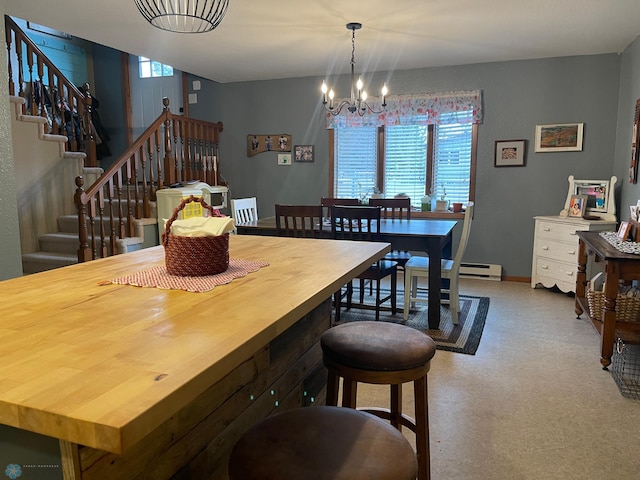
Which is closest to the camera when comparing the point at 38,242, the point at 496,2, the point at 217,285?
the point at 217,285

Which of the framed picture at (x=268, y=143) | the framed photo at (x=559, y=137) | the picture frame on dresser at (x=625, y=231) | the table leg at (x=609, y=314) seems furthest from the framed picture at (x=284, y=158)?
the table leg at (x=609, y=314)

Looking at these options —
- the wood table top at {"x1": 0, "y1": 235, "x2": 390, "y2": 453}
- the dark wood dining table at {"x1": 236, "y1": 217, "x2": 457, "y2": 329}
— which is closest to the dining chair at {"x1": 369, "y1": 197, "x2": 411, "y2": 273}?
the dark wood dining table at {"x1": 236, "y1": 217, "x2": 457, "y2": 329}

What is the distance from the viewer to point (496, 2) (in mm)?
3312

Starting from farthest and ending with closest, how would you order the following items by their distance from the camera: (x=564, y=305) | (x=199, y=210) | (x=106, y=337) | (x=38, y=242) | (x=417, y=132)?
(x=417, y=132) < (x=38, y=242) < (x=564, y=305) < (x=199, y=210) < (x=106, y=337)

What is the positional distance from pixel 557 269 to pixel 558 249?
200 mm

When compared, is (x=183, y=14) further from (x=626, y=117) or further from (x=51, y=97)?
(x=626, y=117)

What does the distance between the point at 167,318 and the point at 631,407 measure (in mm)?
2516

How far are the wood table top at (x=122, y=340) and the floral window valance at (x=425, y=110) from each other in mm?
4205

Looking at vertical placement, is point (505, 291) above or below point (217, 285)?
below

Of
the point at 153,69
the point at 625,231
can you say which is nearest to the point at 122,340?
the point at 625,231

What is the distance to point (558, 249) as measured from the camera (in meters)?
4.52

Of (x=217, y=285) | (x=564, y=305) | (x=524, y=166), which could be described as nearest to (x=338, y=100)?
(x=524, y=166)

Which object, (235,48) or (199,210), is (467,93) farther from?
(199,210)

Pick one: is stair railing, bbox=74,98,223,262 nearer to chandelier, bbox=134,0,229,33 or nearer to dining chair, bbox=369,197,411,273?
chandelier, bbox=134,0,229,33
